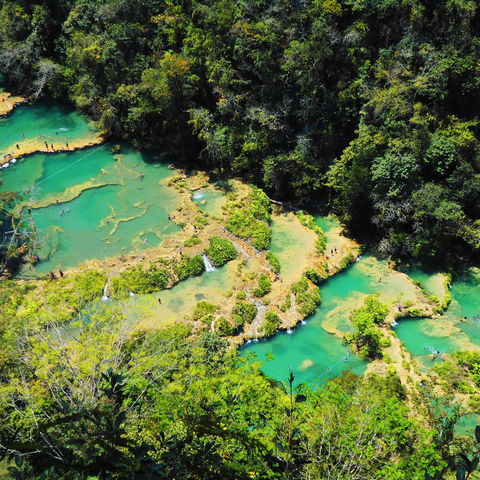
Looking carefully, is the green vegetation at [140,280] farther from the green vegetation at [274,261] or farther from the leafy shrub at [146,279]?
the green vegetation at [274,261]

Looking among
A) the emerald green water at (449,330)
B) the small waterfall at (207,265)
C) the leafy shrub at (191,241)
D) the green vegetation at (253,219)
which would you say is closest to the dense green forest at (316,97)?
the green vegetation at (253,219)

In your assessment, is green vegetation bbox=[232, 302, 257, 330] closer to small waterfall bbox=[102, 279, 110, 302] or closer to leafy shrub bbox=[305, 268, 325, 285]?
leafy shrub bbox=[305, 268, 325, 285]

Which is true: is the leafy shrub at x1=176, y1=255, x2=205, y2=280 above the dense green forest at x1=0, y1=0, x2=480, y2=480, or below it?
below

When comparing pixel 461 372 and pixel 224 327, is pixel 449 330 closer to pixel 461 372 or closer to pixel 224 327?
pixel 461 372

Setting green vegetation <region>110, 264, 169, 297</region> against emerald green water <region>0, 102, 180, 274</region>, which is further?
emerald green water <region>0, 102, 180, 274</region>

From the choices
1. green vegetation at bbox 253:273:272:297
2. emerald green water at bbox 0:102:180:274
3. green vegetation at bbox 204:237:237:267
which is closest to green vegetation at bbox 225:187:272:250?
green vegetation at bbox 204:237:237:267

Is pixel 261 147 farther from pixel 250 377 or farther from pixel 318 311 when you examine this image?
pixel 250 377

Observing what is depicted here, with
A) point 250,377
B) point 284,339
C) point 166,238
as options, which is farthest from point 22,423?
point 166,238

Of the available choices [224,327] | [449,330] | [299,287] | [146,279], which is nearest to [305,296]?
[299,287]
